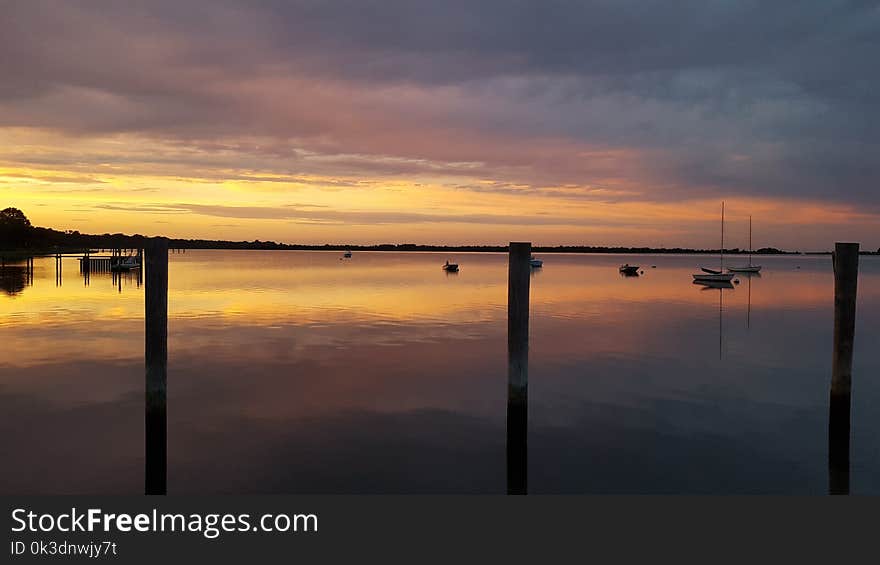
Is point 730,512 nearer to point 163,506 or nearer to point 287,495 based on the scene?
point 287,495

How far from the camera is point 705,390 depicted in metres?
16.8

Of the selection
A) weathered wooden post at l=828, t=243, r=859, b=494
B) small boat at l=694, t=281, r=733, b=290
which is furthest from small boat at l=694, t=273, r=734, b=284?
weathered wooden post at l=828, t=243, r=859, b=494

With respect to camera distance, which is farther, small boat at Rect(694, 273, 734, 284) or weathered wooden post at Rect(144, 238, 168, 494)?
small boat at Rect(694, 273, 734, 284)

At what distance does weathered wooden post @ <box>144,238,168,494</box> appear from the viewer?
953 cm

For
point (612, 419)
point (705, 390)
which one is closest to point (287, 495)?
point (612, 419)

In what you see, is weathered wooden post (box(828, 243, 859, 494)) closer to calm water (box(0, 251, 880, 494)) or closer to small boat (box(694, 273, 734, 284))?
calm water (box(0, 251, 880, 494))

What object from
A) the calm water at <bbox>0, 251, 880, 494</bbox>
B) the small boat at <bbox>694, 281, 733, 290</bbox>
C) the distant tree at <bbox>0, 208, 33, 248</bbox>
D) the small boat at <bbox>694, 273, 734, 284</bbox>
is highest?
the distant tree at <bbox>0, 208, 33, 248</bbox>

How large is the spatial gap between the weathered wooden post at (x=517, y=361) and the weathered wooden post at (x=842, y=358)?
16.6ft

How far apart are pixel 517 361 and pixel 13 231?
141 metres

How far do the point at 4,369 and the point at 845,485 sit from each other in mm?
20671

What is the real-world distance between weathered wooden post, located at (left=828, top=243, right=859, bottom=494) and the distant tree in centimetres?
14263

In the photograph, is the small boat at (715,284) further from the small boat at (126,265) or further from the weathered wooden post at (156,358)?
the small boat at (126,265)

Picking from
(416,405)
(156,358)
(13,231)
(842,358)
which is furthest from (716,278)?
(13,231)

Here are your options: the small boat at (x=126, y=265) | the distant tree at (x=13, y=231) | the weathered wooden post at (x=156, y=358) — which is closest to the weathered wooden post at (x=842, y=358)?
the weathered wooden post at (x=156, y=358)
